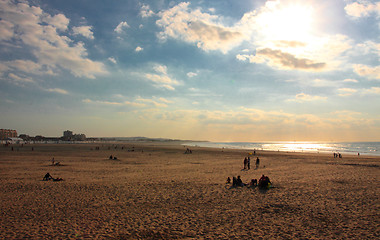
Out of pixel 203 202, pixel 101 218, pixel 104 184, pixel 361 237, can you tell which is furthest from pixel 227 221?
pixel 104 184

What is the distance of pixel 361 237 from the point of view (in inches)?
318

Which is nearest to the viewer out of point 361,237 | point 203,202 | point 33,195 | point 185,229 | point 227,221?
point 361,237

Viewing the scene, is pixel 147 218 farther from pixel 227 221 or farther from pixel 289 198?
pixel 289 198

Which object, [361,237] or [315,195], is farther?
[315,195]

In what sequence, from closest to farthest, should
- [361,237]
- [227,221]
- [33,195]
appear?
[361,237], [227,221], [33,195]

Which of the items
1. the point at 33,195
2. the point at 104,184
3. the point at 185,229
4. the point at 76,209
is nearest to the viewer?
the point at 185,229

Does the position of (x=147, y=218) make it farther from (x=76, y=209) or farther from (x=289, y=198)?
(x=289, y=198)

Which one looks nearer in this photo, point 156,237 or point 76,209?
point 156,237

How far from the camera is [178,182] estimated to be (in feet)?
58.2

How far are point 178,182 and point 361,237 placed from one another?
12.0m

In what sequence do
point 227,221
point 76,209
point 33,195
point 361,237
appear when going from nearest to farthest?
1. point 361,237
2. point 227,221
3. point 76,209
4. point 33,195

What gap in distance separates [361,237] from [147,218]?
828 centimetres

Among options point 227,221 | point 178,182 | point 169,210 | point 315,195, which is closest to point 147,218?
point 169,210

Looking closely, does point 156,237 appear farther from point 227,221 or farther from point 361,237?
point 361,237
